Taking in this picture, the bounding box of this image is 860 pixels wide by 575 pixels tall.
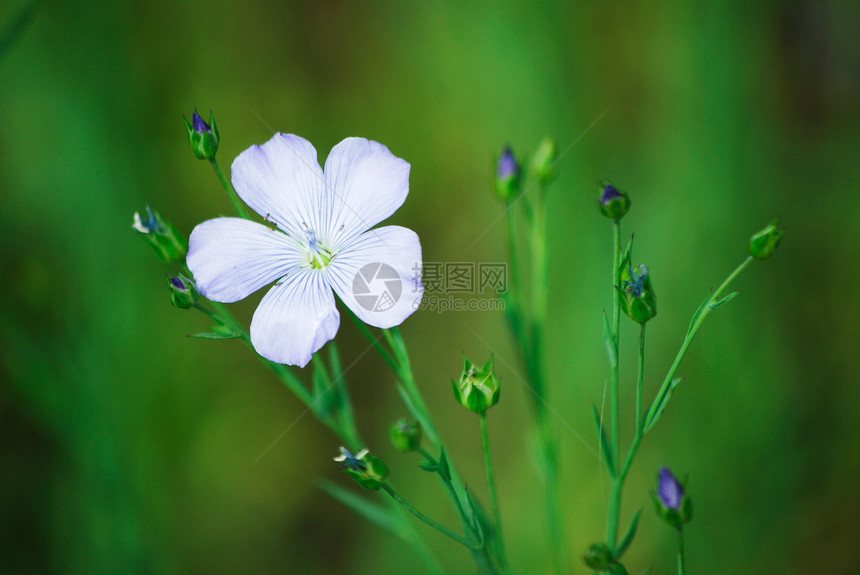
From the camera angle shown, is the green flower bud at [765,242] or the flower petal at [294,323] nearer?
the flower petal at [294,323]

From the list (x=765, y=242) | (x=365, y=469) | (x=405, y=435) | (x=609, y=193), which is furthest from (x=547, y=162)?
(x=365, y=469)

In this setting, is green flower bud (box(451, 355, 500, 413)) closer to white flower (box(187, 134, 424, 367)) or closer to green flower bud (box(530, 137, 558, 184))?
white flower (box(187, 134, 424, 367))

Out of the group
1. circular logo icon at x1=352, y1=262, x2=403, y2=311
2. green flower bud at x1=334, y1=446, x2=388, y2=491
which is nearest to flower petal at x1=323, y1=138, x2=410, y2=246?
circular logo icon at x1=352, y1=262, x2=403, y2=311

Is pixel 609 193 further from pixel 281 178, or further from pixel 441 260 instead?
pixel 441 260

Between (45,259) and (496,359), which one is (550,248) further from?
(45,259)

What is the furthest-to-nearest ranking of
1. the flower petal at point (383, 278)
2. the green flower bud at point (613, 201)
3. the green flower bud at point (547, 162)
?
the green flower bud at point (547, 162) → the green flower bud at point (613, 201) → the flower petal at point (383, 278)

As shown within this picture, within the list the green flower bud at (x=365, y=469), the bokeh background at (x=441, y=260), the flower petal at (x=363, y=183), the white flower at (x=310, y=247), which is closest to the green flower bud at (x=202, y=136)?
the white flower at (x=310, y=247)

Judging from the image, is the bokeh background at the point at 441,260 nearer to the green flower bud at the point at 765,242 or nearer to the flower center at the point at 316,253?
the green flower bud at the point at 765,242
